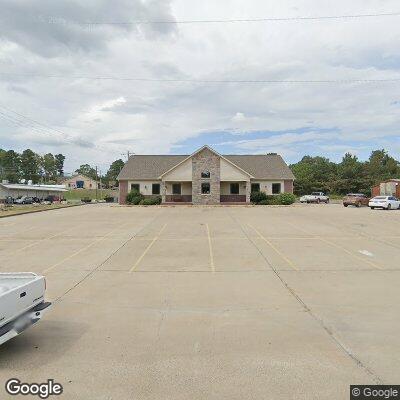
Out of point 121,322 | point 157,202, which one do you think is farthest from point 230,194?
point 121,322

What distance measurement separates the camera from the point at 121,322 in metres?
6.27

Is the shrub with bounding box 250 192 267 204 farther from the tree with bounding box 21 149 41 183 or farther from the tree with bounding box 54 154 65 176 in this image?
the tree with bounding box 54 154 65 176

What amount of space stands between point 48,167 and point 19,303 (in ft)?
527

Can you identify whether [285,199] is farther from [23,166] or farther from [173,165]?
[23,166]

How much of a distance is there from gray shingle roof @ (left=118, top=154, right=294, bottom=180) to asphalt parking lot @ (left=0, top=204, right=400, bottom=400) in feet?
119

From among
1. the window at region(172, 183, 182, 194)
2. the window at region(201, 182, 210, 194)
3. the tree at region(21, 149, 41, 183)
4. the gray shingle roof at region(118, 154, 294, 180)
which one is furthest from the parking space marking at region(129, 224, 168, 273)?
the tree at region(21, 149, 41, 183)

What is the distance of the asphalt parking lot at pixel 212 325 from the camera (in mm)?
4309

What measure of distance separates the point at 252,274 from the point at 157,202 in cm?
3693

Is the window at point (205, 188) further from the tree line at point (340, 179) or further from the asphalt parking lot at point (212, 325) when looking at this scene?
the tree line at point (340, 179)

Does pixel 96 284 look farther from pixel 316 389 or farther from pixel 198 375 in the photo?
pixel 316 389

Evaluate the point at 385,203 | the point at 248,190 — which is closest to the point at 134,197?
the point at 248,190

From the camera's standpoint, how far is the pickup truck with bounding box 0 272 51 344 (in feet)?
15.2

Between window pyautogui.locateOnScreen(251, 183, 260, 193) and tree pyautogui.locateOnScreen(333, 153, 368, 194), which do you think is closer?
window pyautogui.locateOnScreen(251, 183, 260, 193)

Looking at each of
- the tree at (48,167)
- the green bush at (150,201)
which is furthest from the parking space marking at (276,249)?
the tree at (48,167)
